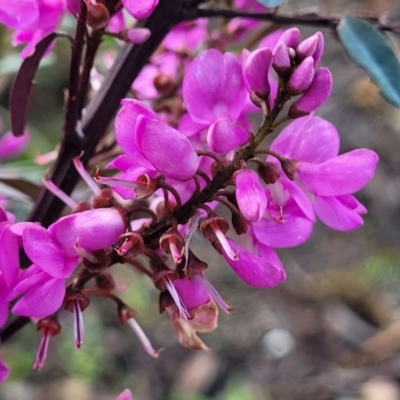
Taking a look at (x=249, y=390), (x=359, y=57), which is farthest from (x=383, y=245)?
(x=359, y=57)

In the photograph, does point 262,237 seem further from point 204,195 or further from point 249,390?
point 249,390

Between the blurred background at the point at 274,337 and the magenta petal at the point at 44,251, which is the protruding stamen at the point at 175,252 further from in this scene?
the blurred background at the point at 274,337

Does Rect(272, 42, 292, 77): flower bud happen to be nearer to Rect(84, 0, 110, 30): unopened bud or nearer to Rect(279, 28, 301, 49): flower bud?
Rect(279, 28, 301, 49): flower bud

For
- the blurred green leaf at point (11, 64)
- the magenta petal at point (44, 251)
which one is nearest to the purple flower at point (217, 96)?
the magenta petal at point (44, 251)

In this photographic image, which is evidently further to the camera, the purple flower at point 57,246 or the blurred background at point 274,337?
the blurred background at point 274,337

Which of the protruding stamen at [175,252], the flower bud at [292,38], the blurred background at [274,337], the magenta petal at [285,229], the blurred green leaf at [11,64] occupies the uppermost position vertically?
the flower bud at [292,38]

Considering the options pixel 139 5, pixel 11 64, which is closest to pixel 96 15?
pixel 139 5

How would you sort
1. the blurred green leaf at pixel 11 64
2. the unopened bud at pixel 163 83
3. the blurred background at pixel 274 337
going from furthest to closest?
the blurred background at pixel 274 337 < the blurred green leaf at pixel 11 64 < the unopened bud at pixel 163 83
